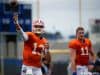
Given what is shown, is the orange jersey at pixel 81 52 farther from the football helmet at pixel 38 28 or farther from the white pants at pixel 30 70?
the white pants at pixel 30 70

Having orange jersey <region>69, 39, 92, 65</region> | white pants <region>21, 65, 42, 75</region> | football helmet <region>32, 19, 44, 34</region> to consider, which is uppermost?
football helmet <region>32, 19, 44, 34</region>

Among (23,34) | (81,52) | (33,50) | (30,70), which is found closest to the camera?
(23,34)

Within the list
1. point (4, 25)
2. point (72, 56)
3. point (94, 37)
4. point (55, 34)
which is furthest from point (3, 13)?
point (72, 56)

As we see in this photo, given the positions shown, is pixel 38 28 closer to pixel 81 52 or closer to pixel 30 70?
pixel 30 70

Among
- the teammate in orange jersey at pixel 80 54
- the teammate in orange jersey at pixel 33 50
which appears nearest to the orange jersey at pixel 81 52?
the teammate in orange jersey at pixel 80 54

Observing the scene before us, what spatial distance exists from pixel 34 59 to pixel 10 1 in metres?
11.0

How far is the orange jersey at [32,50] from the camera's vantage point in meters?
11.6

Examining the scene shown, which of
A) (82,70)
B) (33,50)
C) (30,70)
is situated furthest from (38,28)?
(82,70)

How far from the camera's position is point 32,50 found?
38.4 ft

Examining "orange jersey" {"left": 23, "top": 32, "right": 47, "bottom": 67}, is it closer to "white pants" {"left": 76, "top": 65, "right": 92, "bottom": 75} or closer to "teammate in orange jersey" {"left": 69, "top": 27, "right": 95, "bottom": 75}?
"teammate in orange jersey" {"left": 69, "top": 27, "right": 95, "bottom": 75}

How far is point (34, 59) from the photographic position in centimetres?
1169

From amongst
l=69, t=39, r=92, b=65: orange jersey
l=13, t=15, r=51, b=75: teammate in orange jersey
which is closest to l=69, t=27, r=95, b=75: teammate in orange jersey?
l=69, t=39, r=92, b=65: orange jersey

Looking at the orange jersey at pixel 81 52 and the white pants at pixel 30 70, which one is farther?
the orange jersey at pixel 81 52

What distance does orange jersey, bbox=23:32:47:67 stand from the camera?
11648 millimetres
